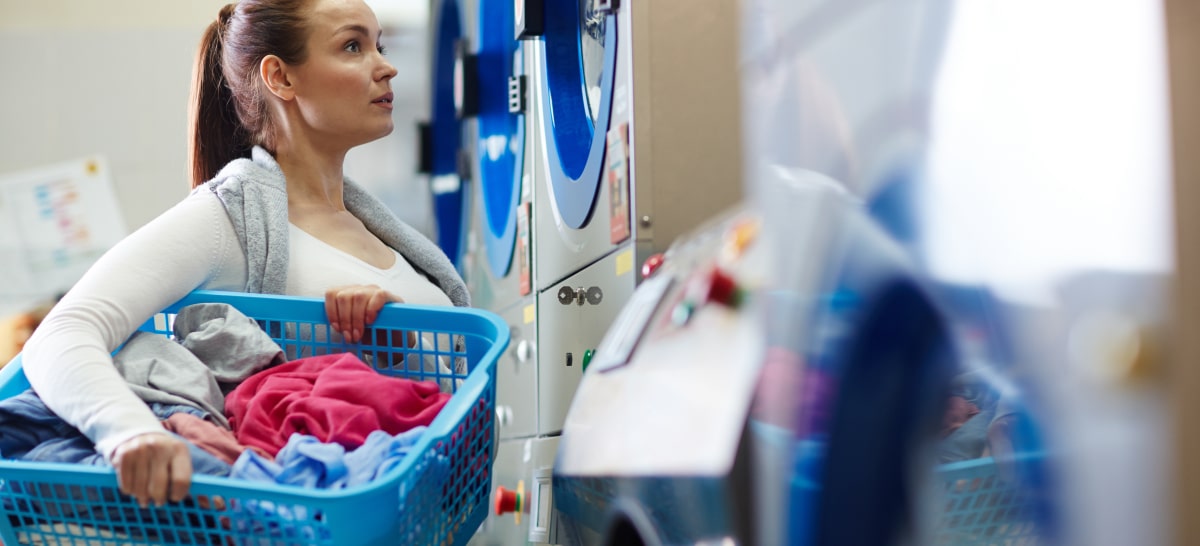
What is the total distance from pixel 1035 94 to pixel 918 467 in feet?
0.80

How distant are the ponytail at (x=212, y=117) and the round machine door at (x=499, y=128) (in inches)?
24.1

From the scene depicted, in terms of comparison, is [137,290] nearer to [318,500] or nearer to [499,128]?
[318,500]

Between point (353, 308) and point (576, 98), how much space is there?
720mm

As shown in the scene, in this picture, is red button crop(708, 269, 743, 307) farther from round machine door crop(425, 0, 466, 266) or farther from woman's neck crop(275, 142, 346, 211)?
round machine door crop(425, 0, 466, 266)

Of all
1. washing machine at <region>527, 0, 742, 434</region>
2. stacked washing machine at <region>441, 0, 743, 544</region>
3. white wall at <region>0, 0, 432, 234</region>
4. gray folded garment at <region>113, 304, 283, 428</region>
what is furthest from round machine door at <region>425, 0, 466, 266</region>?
gray folded garment at <region>113, 304, 283, 428</region>

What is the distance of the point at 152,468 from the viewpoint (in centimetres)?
103

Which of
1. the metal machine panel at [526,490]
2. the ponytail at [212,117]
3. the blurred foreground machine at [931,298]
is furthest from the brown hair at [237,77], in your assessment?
the blurred foreground machine at [931,298]

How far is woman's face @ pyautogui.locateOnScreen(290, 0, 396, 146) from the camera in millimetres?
1791

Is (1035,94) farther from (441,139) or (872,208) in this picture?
(441,139)

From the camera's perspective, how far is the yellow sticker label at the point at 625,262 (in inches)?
55.8

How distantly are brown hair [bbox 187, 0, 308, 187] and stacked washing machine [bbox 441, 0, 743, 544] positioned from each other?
0.47 meters

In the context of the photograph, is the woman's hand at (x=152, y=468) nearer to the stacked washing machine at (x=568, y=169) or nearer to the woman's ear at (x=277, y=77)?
the stacked washing machine at (x=568, y=169)

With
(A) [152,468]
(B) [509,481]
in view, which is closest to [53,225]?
(B) [509,481]


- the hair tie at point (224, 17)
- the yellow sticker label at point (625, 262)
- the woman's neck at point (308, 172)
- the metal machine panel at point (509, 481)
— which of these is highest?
the hair tie at point (224, 17)
